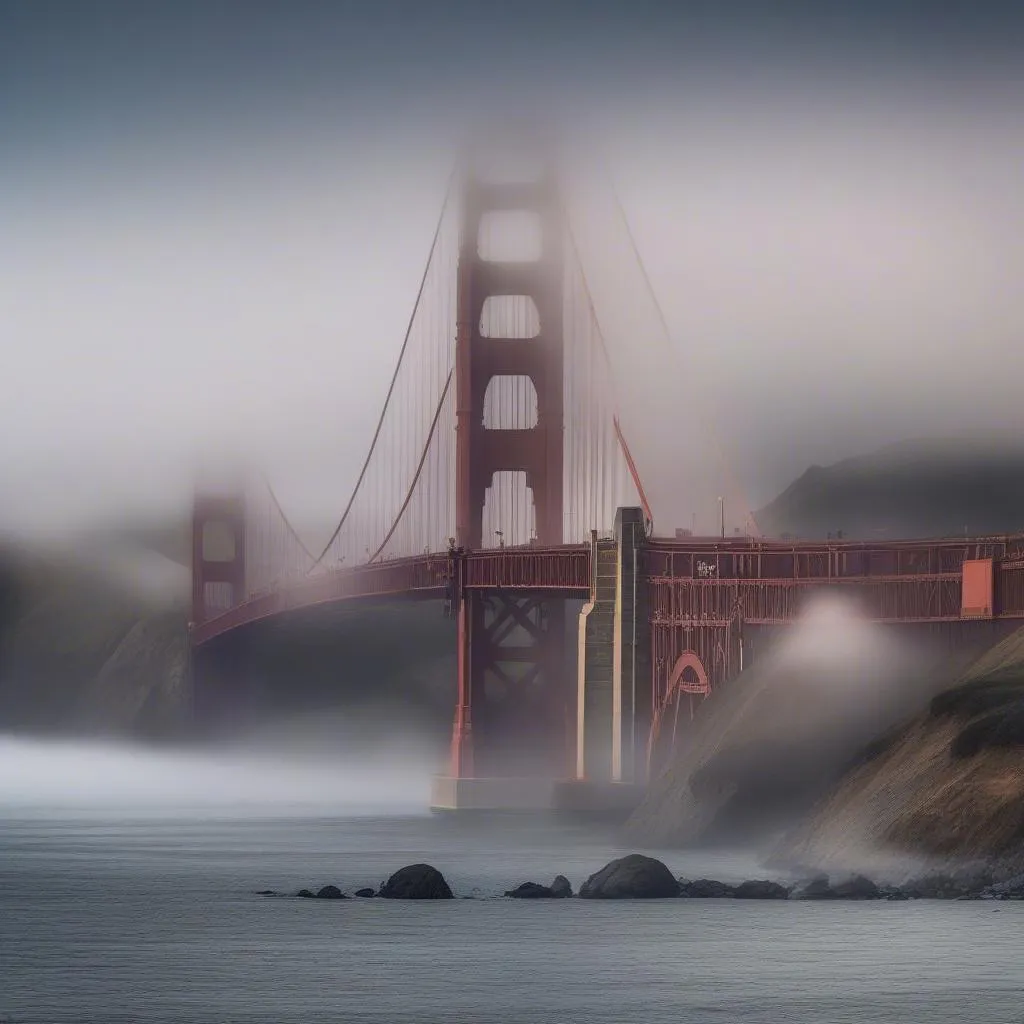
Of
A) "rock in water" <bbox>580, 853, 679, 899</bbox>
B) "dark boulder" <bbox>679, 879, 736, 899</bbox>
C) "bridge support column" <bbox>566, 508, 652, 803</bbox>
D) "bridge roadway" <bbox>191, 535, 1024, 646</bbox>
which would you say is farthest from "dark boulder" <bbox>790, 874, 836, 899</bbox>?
"bridge support column" <bbox>566, 508, 652, 803</bbox>

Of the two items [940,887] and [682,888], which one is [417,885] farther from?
[940,887]

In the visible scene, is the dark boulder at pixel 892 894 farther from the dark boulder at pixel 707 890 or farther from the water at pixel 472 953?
the dark boulder at pixel 707 890

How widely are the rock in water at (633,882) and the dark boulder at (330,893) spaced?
363cm

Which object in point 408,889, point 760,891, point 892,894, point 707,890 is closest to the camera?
point 892,894

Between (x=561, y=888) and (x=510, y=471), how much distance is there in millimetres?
35960

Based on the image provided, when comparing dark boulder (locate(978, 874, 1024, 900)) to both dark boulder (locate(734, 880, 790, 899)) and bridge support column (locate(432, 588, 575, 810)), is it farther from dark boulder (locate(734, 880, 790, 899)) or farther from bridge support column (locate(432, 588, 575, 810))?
bridge support column (locate(432, 588, 575, 810))

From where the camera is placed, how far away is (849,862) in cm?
3816

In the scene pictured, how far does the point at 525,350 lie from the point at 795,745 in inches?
1215

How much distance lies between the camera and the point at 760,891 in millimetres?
36688

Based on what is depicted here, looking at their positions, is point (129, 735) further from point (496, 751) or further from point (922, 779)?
point (922, 779)

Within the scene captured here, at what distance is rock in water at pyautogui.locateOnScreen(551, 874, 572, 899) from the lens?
38719mm

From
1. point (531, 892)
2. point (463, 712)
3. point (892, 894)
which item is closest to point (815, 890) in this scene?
point (892, 894)

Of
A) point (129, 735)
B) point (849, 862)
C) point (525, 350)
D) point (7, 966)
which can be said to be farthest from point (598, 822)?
point (129, 735)

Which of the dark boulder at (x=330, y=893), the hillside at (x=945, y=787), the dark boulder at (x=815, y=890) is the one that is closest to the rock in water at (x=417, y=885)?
the dark boulder at (x=330, y=893)
